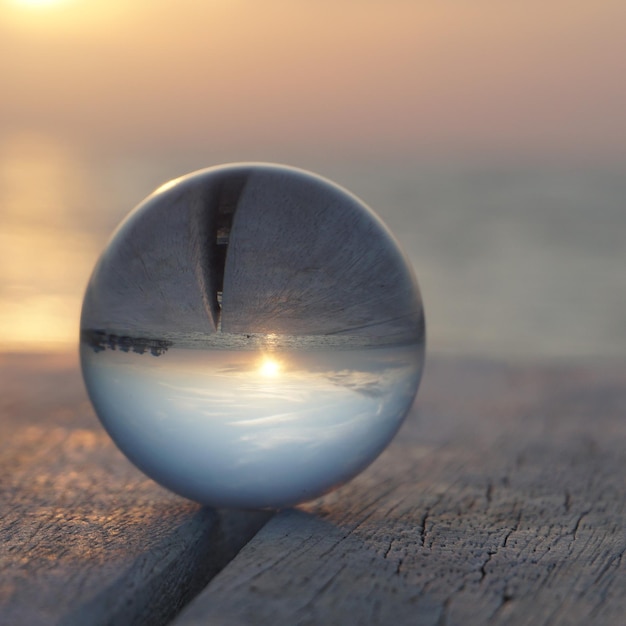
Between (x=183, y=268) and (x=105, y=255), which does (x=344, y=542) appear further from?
(x=105, y=255)

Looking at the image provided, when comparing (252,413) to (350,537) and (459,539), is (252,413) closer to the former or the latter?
(350,537)

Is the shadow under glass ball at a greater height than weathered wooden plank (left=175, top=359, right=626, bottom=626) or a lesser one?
greater

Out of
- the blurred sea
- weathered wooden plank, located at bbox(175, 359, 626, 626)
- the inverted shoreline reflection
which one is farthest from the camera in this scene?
the blurred sea

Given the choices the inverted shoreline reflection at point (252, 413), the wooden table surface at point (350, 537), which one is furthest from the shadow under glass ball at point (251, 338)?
the wooden table surface at point (350, 537)

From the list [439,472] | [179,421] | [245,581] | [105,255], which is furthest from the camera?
[439,472]

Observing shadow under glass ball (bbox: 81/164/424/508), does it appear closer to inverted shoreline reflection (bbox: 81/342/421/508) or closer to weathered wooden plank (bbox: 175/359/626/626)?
inverted shoreline reflection (bbox: 81/342/421/508)

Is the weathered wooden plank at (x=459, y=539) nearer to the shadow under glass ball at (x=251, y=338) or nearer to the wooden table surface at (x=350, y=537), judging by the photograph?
the wooden table surface at (x=350, y=537)

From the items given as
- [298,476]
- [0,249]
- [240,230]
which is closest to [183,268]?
[240,230]

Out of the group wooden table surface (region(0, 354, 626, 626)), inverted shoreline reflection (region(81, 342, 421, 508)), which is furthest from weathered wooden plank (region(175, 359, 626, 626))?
inverted shoreline reflection (region(81, 342, 421, 508))
